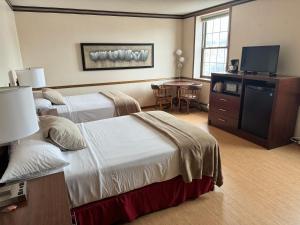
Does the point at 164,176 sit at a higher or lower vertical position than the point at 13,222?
lower

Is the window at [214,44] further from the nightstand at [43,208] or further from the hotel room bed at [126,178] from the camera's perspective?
the nightstand at [43,208]

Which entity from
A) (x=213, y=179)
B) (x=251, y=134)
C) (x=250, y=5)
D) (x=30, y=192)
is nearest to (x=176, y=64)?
(x=250, y=5)

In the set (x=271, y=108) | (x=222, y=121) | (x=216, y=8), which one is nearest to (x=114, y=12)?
(x=216, y=8)

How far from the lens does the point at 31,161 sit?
55.2 inches

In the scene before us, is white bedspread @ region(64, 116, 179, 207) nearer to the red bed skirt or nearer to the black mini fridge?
the red bed skirt

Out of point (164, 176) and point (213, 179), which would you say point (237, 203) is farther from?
point (164, 176)

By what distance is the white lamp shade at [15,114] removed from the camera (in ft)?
3.39

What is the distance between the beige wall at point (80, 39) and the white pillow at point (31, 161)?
3.57 meters

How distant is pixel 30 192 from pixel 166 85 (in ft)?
14.7

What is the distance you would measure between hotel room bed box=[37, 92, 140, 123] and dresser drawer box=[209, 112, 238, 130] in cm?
163

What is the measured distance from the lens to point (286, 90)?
10.2 feet

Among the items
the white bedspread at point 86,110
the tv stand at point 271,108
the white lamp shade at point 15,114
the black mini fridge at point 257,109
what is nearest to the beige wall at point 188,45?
the tv stand at point 271,108

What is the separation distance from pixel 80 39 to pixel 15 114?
4159 millimetres

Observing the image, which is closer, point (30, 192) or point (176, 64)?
point (30, 192)
